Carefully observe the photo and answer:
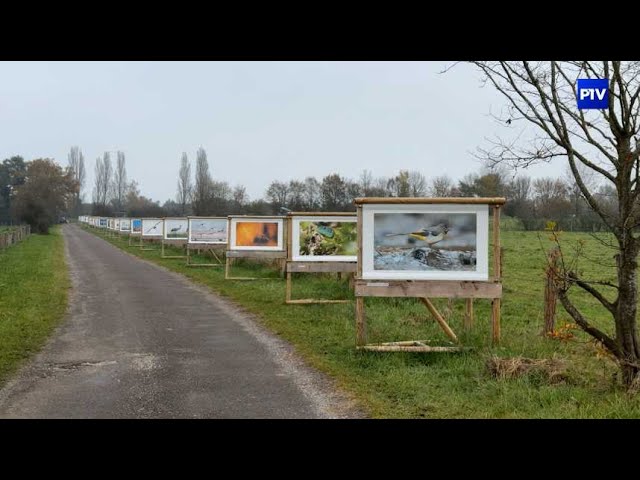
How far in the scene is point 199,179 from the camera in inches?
3017

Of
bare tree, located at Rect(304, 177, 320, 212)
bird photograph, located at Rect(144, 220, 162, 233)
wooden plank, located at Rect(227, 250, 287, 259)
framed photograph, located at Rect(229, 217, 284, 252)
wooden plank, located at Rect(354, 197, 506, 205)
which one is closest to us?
wooden plank, located at Rect(354, 197, 506, 205)

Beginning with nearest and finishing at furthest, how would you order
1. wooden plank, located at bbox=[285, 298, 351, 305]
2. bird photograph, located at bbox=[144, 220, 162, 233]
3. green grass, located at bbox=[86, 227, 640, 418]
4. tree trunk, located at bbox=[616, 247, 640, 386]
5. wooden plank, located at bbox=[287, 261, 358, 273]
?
1. green grass, located at bbox=[86, 227, 640, 418]
2. tree trunk, located at bbox=[616, 247, 640, 386]
3. wooden plank, located at bbox=[285, 298, 351, 305]
4. wooden plank, located at bbox=[287, 261, 358, 273]
5. bird photograph, located at bbox=[144, 220, 162, 233]

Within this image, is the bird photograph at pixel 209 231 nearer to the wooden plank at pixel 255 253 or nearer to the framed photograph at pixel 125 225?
the wooden plank at pixel 255 253

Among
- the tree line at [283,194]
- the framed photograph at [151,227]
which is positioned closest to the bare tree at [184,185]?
the tree line at [283,194]

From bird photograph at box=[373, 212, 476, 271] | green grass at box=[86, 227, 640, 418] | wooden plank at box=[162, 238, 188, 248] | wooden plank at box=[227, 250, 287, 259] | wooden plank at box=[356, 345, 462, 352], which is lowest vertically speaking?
green grass at box=[86, 227, 640, 418]

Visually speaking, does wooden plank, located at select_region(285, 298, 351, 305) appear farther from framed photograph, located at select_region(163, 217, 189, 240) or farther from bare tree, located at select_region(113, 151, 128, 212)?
bare tree, located at select_region(113, 151, 128, 212)

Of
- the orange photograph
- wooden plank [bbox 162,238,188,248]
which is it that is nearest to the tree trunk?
the orange photograph

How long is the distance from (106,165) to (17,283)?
343ft

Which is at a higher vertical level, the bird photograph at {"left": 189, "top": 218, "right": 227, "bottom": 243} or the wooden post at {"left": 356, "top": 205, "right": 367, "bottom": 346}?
the bird photograph at {"left": 189, "top": 218, "right": 227, "bottom": 243}

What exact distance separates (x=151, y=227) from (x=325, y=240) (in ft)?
81.3

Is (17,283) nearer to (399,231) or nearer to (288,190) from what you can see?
(399,231)

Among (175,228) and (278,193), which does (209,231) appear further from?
(278,193)

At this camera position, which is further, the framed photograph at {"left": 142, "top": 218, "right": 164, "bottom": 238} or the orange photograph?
the framed photograph at {"left": 142, "top": 218, "right": 164, "bottom": 238}

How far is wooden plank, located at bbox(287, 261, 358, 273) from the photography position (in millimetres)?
12938
